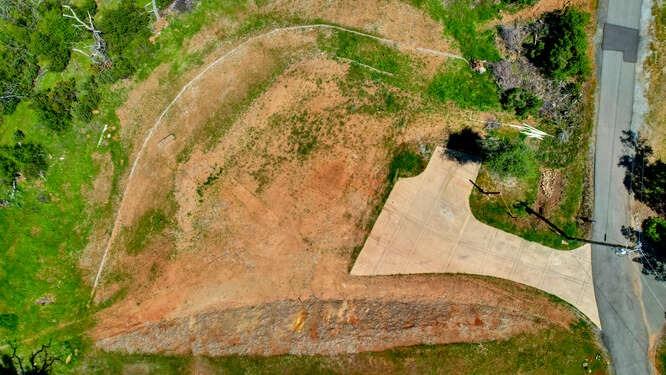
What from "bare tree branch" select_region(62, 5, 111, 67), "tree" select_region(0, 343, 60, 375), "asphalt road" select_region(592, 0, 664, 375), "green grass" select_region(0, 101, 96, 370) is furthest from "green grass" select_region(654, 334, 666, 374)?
"bare tree branch" select_region(62, 5, 111, 67)

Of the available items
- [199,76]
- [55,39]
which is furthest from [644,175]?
[55,39]

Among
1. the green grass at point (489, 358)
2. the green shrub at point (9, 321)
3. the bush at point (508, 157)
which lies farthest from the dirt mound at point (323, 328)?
the bush at point (508, 157)

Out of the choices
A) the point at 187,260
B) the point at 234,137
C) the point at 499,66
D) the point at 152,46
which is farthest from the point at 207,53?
the point at 499,66

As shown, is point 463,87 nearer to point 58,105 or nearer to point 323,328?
point 323,328

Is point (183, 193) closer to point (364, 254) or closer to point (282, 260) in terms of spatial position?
point (282, 260)

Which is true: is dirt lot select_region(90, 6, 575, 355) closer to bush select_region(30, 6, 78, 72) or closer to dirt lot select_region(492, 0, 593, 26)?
bush select_region(30, 6, 78, 72)

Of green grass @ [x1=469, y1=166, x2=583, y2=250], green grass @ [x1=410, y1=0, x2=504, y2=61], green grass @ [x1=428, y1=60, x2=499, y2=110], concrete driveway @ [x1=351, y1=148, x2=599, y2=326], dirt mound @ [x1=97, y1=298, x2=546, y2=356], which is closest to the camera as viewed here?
dirt mound @ [x1=97, y1=298, x2=546, y2=356]

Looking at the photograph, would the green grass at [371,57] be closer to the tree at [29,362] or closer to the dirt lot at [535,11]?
the dirt lot at [535,11]
